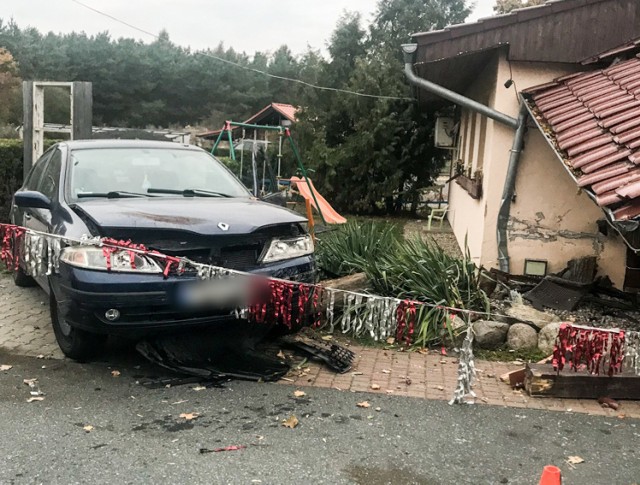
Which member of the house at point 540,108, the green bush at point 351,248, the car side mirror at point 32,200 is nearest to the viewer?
the car side mirror at point 32,200

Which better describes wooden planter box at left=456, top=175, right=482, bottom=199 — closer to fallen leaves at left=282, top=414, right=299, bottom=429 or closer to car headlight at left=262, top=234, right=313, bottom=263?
car headlight at left=262, top=234, right=313, bottom=263

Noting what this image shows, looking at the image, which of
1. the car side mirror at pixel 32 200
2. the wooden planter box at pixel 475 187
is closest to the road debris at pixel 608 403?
the wooden planter box at pixel 475 187

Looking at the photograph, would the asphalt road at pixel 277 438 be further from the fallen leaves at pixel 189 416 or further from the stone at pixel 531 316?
the stone at pixel 531 316

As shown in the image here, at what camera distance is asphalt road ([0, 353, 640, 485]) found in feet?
10.6

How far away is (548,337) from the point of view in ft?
17.7

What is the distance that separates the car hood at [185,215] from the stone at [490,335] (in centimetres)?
192

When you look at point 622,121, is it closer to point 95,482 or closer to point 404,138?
point 95,482

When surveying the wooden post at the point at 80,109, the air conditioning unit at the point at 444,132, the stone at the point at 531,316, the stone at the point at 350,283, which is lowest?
the stone at the point at 531,316

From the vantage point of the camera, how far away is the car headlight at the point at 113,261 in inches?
163

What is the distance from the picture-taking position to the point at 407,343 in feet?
18.4

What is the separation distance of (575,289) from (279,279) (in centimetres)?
352

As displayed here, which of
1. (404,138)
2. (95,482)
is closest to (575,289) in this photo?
(95,482)

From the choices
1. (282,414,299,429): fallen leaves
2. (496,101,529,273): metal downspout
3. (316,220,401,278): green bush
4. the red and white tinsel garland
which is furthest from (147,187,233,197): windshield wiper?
(496,101,529,273): metal downspout

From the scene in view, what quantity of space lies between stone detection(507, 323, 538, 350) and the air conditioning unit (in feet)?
32.1
